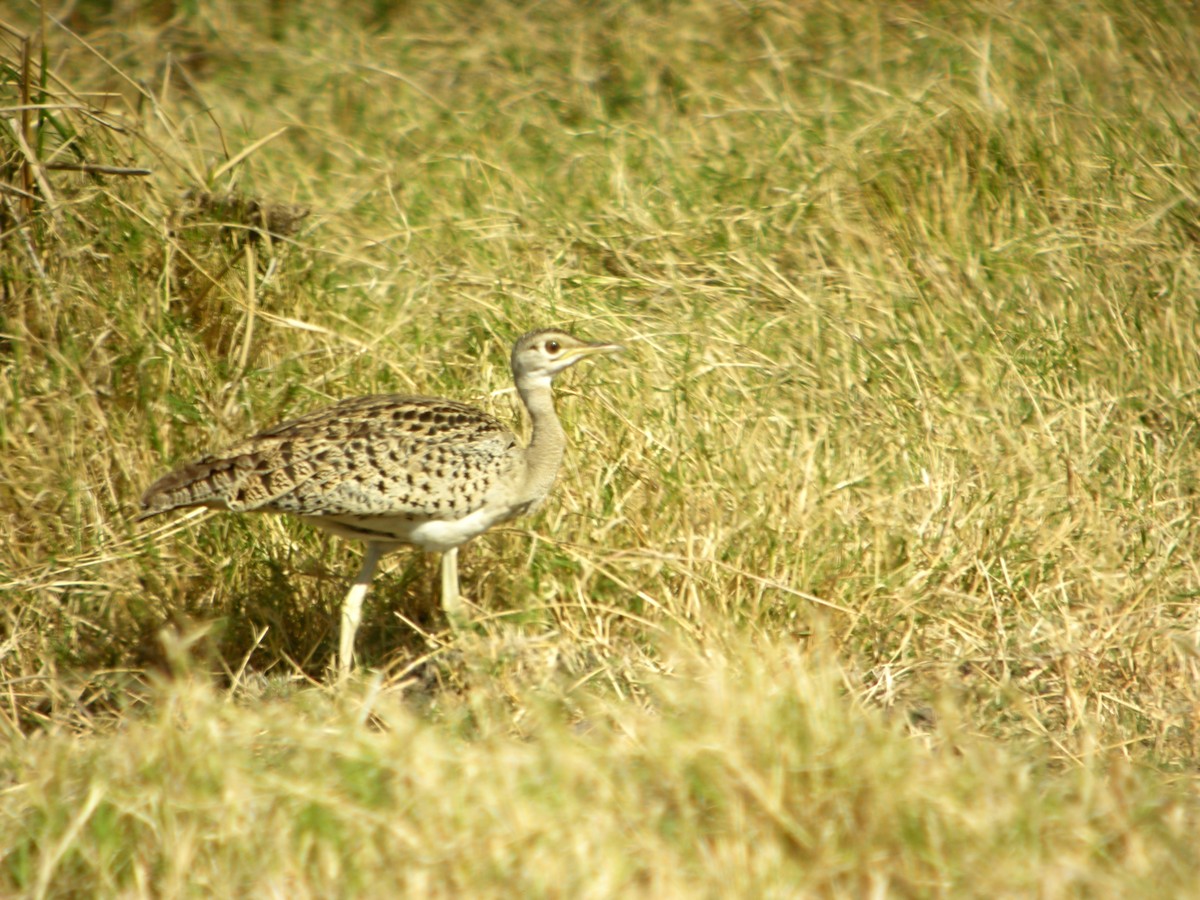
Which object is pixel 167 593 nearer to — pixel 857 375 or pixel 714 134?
pixel 857 375

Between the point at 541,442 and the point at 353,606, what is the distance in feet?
2.51

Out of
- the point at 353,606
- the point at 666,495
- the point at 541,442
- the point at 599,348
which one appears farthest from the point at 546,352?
the point at 353,606

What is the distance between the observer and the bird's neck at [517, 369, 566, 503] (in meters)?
4.49

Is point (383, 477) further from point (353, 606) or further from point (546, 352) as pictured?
point (546, 352)

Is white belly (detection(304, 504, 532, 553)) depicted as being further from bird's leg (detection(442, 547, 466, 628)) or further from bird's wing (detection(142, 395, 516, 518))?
bird's leg (detection(442, 547, 466, 628))

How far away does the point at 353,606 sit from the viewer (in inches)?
175

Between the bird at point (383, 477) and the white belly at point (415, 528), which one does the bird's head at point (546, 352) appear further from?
the white belly at point (415, 528)

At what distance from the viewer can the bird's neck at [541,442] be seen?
4.49 meters

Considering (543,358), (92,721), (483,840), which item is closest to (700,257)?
(543,358)

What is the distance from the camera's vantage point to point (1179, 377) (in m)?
5.25

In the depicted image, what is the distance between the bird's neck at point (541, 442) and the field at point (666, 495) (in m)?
0.28

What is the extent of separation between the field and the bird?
0.29m

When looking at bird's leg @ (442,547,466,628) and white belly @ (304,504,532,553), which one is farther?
bird's leg @ (442,547,466,628)

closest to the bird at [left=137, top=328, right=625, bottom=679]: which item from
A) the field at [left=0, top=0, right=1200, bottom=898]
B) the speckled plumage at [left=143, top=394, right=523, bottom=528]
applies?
the speckled plumage at [left=143, top=394, right=523, bottom=528]
